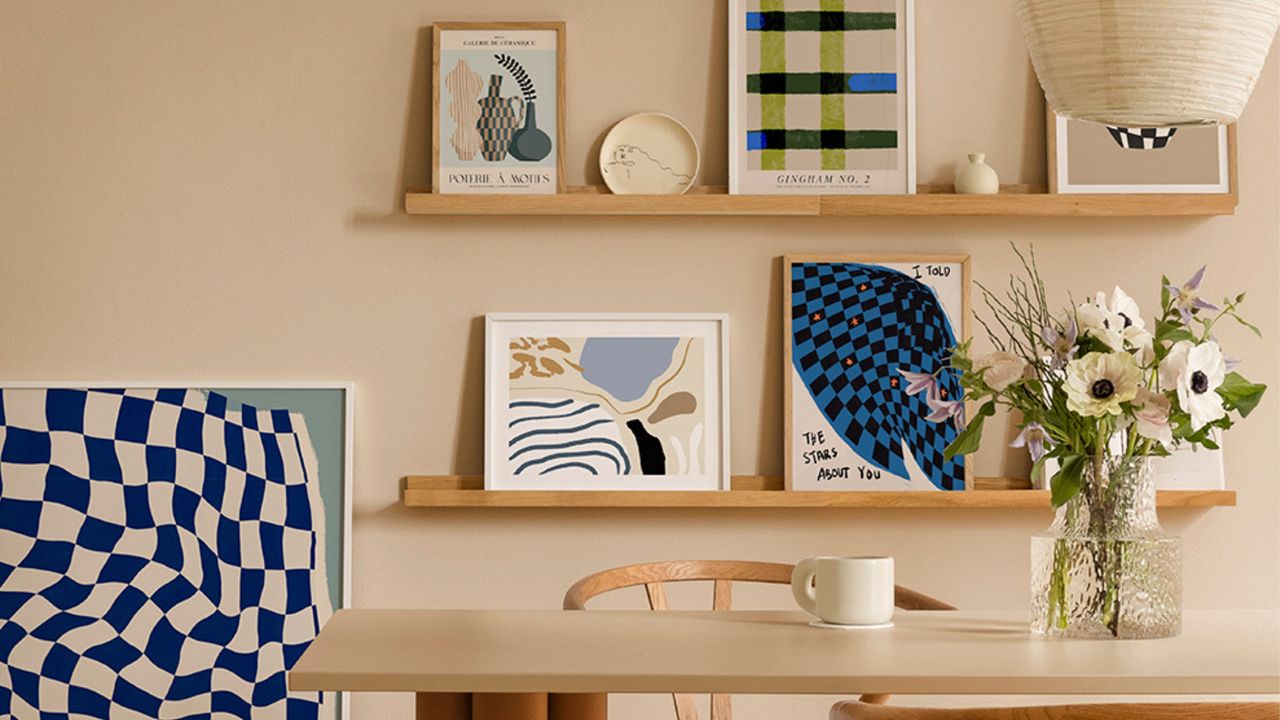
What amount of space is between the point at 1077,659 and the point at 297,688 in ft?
2.82

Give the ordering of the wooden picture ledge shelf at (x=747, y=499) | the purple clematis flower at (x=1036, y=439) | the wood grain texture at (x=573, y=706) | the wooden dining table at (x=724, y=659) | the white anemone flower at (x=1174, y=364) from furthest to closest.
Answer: the wooden picture ledge shelf at (x=747, y=499) → the purple clematis flower at (x=1036, y=439) → the white anemone flower at (x=1174, y=364) → the wood grain texture at (x=573, y=706) → the wooden dining table at (x=724, y=659)

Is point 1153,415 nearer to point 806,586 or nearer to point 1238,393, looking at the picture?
point 1238,393

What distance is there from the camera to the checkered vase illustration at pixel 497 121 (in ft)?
9.19

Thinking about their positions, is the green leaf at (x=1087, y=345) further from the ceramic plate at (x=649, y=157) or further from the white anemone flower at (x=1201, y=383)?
the ceramic plate at (x=649, y=157)

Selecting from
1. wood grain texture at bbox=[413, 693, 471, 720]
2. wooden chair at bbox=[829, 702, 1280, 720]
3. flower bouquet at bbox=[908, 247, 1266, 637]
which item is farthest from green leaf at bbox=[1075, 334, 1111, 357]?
wood grain texture at bbox=[413, 693, 471, 720]

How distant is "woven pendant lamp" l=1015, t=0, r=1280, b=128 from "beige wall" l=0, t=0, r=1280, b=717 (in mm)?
1307

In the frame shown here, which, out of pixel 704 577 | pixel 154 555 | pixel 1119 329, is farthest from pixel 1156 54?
pixel 154 555

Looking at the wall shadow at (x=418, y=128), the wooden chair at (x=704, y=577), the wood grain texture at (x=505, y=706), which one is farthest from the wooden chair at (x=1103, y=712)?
the wall shadow at (x=418, y=128)

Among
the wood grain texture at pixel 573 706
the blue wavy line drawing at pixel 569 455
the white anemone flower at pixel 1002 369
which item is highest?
the white anemone flower at pixel 1002 369

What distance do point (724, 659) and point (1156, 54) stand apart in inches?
32.8

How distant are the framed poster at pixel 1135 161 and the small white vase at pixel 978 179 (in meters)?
0.14

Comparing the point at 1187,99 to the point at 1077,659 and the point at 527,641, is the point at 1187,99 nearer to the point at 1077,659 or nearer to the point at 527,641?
the point at 1077,659

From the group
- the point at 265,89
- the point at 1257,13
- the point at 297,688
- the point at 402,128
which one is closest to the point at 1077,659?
the point at 1257,13

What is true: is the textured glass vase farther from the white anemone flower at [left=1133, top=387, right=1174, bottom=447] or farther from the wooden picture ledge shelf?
the wooden picture ledge shelf
